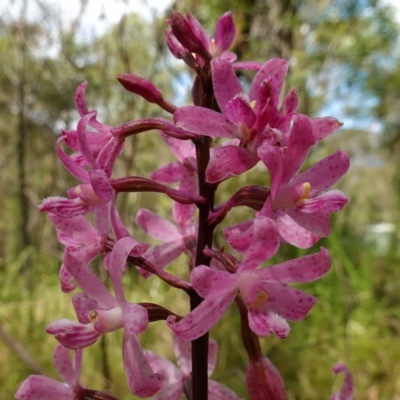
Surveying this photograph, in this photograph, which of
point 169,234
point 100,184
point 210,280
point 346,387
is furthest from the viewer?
point 169,234

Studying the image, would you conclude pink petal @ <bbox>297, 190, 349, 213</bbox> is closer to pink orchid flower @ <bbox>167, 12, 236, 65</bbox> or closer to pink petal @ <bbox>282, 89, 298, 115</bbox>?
pink petal @ <bbox>282, 89, 298, 115</bbox>

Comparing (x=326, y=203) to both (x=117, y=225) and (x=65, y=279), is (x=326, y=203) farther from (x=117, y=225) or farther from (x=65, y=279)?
(x=65, y=279)

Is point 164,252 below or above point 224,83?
below

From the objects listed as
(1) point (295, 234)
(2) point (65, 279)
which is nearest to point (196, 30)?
(1) point (295, 234)

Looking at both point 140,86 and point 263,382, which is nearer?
point 263,382

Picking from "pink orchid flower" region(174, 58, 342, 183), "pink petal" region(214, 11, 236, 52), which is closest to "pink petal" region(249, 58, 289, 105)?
"pink orchid flower" region(174, 58, 342, 183)

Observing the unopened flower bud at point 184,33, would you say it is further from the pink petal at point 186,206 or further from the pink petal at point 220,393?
the pink petal at point 220,393

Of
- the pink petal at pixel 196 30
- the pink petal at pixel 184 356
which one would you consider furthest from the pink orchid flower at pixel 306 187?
the pink petal at pixel 184 356
